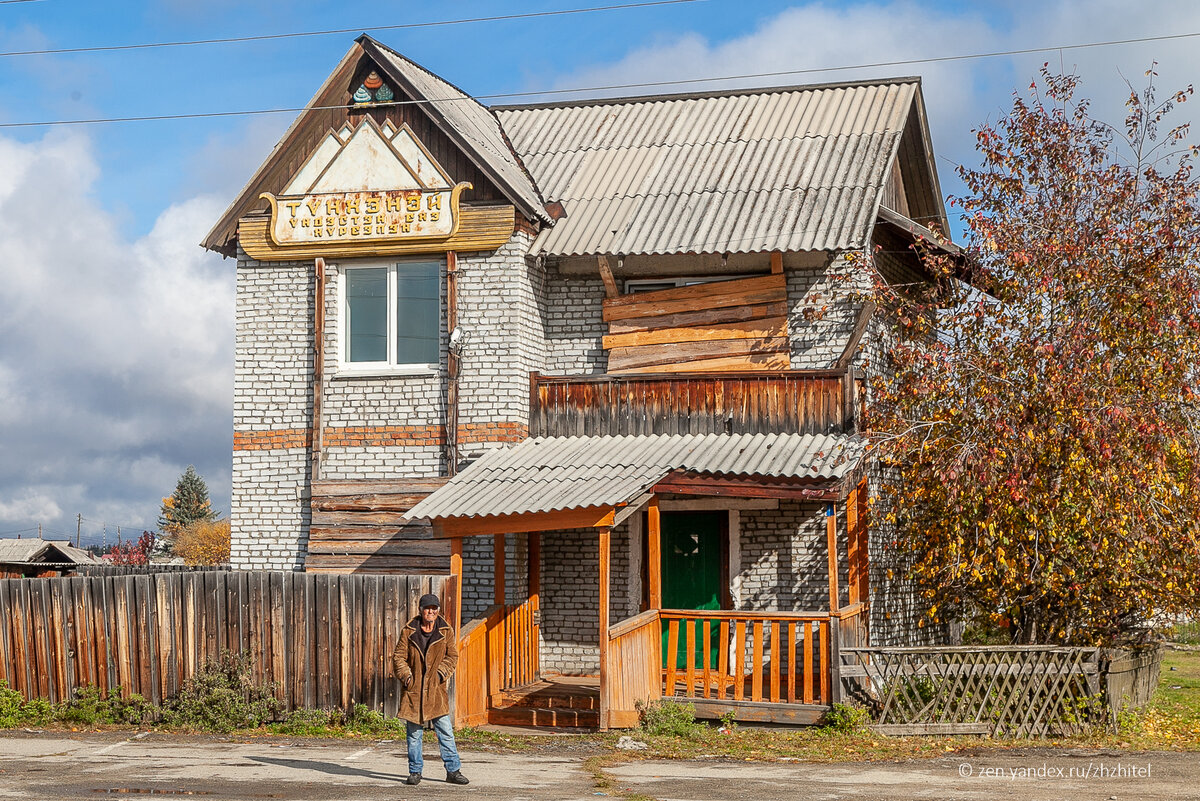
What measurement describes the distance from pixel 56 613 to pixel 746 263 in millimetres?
8835

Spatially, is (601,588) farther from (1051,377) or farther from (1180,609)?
(1180,609)

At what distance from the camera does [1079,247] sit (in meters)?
14.5

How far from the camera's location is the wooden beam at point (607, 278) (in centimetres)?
1631

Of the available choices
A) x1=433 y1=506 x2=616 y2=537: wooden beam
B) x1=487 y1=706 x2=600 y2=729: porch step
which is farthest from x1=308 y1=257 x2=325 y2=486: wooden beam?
x1=487 y1=706 x2=600 y2=729: porch step

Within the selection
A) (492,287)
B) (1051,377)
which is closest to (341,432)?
(492,287)

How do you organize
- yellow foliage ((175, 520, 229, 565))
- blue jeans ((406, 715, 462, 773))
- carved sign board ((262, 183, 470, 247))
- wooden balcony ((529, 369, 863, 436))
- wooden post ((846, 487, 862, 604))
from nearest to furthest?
blue jeans ((406, 715, 462, 773)) < wooden post ((846, 487, 862, 604)) < wooden balcony ((529, 369, 863, 436)) < carved sign board ((262, 183, 470, 247)) < yellow foliage ((175, 520, 229, 565))

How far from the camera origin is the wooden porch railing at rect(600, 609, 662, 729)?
12.9 m

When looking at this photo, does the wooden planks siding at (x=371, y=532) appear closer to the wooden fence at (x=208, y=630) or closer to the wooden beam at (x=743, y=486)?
the wooden fence at (x=208, y=630)

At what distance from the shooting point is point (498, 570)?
50.8ft

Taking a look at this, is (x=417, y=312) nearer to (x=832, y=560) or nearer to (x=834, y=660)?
(x=832, y=560)

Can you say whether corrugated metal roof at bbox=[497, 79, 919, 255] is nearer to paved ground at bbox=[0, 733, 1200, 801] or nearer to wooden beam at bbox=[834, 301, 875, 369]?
wooden beam at bbox=[834, 301, 875, 369]

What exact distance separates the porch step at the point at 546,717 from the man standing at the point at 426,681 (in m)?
3.12

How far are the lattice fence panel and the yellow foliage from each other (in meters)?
42.9

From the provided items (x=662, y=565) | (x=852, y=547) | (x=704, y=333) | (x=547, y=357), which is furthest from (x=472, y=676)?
(x=704, y=333)
